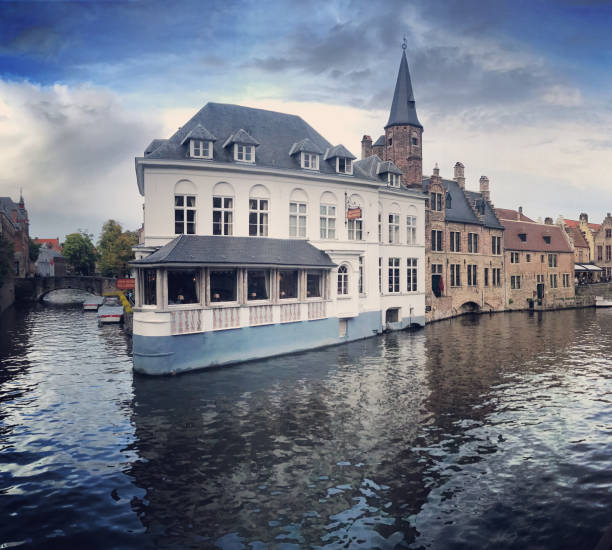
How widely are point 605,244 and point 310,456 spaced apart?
77.4 meters

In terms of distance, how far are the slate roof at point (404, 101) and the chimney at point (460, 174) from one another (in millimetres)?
10320

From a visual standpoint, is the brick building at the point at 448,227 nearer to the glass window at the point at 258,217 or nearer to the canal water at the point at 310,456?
the glass window at the point at 258,217

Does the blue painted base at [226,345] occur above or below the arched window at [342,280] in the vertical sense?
below

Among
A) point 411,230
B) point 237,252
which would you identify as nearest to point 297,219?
point 237,252

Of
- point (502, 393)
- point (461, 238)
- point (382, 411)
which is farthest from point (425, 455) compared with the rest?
point (461, 238)

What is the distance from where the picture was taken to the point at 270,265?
2298 centimetres

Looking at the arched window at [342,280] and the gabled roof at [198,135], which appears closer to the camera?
the gabled roof at [198,135]

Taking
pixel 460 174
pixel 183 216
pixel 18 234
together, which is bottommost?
pixel 183 216

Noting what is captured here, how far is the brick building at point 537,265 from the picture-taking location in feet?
168

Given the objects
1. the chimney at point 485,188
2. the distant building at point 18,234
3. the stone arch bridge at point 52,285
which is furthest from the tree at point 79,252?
the chimney at point 485,188

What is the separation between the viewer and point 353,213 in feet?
91.3

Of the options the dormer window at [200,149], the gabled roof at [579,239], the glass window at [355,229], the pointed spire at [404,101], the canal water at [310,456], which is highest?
the pointed spire at [404,101]

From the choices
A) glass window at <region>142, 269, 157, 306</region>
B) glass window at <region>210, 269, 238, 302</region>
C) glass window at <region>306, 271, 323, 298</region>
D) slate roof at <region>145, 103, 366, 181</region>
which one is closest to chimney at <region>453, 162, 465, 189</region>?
slate roof at <region>145, 103, 366, 181</region>

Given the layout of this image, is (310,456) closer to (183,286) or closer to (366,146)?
(183,286)
